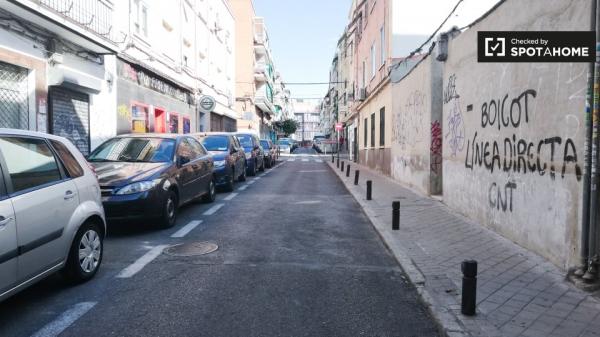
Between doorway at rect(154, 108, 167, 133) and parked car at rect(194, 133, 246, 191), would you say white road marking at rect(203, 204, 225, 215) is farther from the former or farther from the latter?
doorway at rect(154, 108, 167, 133)

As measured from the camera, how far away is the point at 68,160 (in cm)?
486

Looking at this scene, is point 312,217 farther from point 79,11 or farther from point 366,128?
point 366,128

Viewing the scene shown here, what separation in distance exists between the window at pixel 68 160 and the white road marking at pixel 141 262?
1.19 meters

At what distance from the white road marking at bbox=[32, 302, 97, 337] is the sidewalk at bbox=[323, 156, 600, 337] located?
300 centimetres

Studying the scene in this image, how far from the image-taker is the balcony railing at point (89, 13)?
36.7 feet

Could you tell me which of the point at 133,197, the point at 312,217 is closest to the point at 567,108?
the point at 312,217

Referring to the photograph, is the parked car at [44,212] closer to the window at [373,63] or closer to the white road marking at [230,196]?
the white road marking at [230,196]

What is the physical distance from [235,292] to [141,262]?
1.66 metres

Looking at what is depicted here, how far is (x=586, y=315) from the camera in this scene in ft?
12.8

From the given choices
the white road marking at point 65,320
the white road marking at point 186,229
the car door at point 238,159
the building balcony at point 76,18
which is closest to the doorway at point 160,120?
the building balcony at point 76,18

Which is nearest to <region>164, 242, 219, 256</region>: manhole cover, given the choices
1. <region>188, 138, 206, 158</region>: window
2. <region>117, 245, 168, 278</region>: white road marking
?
<region>117, 245, 168, 278</region>: white road marking

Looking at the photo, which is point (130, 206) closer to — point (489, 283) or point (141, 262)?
point (141, 262)

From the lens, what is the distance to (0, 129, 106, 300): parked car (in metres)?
3.73

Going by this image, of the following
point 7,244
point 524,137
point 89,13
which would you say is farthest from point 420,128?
point 7,244
